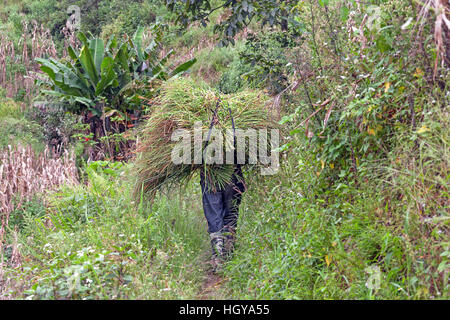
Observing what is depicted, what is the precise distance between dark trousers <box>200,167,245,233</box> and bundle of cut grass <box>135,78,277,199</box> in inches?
4.5

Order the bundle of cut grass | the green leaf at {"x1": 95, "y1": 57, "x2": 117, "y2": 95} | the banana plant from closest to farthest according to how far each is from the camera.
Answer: the bundle of cut grass < the green leaf at {"x1": 95, "y1": 57, "x2": 117, "y2": 95} < the banana plant

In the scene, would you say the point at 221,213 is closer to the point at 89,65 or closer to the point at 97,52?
the point at 89,65

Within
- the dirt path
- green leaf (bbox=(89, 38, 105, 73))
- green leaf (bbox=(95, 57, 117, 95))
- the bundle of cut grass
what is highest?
green leaf (bbox=(89, 38, 105, 73))

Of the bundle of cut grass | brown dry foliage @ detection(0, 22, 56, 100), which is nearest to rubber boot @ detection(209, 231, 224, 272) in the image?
the bundle of cut grass

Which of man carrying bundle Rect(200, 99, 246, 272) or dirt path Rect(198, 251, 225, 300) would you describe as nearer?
dirt path Rect(198, 251, 225, 300)

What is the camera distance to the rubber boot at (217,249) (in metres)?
4.86

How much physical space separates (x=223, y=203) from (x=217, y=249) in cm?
48

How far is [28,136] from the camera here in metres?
11.2

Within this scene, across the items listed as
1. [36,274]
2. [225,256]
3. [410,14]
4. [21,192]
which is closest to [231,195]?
[225,256]

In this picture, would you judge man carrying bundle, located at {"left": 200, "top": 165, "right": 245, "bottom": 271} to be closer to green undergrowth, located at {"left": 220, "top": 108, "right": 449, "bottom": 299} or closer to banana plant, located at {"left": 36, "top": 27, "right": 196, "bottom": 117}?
green undergrowth, located at {"left": 220, "top": 108, "right": 449, "bottom": 299}

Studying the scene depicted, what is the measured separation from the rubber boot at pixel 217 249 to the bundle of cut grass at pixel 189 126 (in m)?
0.50

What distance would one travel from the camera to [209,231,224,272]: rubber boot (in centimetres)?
486

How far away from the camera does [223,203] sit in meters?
5.08

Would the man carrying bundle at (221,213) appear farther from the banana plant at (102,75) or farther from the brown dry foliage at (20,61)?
the brown dry foliage at (20,61)
